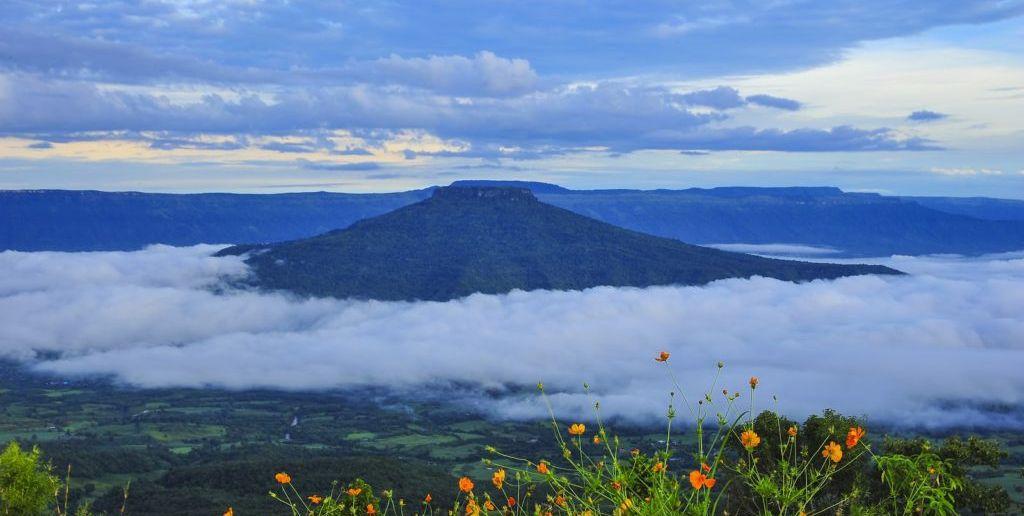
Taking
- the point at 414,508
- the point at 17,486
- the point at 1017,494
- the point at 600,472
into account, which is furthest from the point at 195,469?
the point at 600,472

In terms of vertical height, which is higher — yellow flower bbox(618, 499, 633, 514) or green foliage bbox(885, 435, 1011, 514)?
yellow flower bbox(618, 499, 633, 514)

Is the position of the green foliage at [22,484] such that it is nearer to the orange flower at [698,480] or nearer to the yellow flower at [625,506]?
the yellow flower at [625,506]

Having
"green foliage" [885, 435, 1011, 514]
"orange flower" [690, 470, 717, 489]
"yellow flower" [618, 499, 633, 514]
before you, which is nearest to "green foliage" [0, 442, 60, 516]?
"green foliage" [885, 435, 1011, 514]

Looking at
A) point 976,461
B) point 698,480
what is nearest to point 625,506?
point 698,480

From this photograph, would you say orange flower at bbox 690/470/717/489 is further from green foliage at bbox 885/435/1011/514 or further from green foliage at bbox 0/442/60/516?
green foliage at bbox 0/442/60/516

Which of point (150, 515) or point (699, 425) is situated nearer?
point (699, 425)

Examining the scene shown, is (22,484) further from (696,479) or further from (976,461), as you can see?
(976,461)

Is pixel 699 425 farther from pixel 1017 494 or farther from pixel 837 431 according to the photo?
pixel 1017 494

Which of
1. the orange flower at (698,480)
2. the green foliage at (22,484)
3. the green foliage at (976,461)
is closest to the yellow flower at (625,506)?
the orange flower at (698,480)
